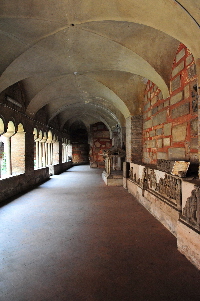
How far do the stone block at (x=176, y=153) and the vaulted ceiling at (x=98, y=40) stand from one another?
1223mm

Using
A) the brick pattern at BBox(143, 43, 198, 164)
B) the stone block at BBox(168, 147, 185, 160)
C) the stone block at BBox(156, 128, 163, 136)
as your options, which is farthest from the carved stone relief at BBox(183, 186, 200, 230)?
the stone block at BBox(156, 128, 163, 136)

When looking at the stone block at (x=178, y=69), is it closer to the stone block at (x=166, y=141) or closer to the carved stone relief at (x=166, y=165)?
the stone block at (x=166, y=141)

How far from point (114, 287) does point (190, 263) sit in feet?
3.02

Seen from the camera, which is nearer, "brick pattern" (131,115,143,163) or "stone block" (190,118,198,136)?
"stone block" (190,118,198,136)

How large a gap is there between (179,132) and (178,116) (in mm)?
312

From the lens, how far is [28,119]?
720 cm

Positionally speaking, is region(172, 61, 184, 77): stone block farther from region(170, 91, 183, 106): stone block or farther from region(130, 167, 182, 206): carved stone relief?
region(130, 167, 182, 206): carved stone relief

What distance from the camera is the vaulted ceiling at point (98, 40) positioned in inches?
115

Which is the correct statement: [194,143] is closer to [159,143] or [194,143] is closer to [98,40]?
[159,143]

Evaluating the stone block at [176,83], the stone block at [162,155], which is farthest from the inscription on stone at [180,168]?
the stone block at [176,83]

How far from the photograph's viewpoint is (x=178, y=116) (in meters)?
4.09

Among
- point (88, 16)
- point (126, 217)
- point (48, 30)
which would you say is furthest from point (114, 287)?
point (48, 30)

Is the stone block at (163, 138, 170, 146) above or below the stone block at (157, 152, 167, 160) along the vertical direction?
above

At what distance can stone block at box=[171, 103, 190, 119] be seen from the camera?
3.72 m
